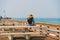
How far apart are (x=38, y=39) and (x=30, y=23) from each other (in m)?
1.09

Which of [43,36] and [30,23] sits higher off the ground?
[30,23]

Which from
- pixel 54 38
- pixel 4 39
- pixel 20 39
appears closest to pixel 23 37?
pixel 20 39

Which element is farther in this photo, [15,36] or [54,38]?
[54,38]

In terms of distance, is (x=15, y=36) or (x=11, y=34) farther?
(x=15, y=36)

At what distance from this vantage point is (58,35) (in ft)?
45.0

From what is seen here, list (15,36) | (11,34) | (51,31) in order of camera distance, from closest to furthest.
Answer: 1. (11,34)
2. (15,36)
3. (51,31)

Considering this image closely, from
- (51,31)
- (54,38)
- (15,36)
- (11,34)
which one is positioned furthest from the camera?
(51,31)

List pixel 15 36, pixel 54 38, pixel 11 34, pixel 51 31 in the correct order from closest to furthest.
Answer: pixel 11 34 → pixel 15 36 → pixel 54 38 → pixel 51 31

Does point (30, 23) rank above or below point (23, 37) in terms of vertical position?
above

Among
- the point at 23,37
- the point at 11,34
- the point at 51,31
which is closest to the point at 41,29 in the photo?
the point at 51,31

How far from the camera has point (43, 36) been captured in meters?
13.0

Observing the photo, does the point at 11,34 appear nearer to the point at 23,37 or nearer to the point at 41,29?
the point at 23,37

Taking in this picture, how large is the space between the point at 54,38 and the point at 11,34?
10.1ft

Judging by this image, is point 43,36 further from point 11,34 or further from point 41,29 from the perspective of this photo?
point 11,34
